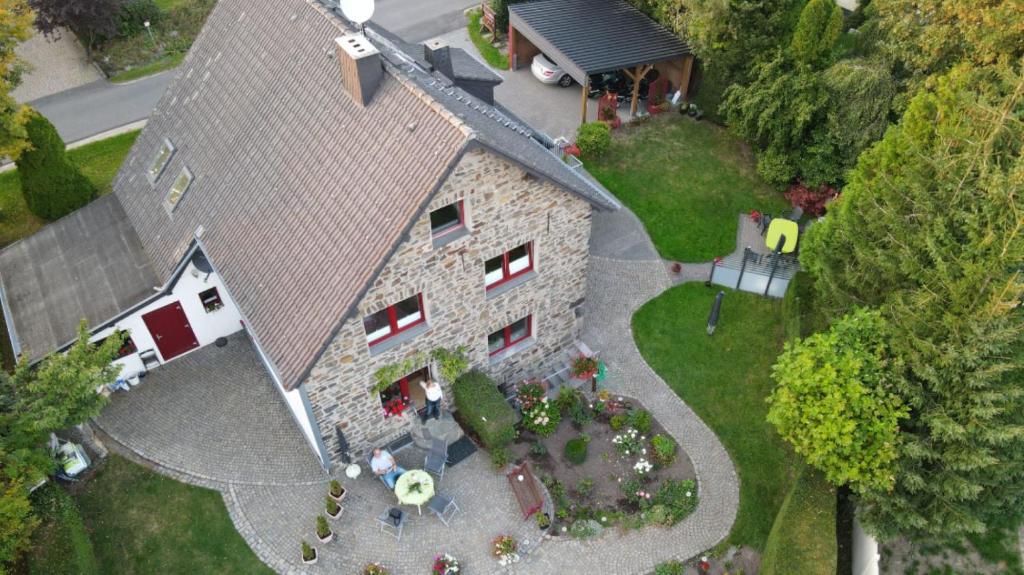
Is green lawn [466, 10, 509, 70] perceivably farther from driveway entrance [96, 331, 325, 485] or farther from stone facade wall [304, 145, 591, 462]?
driveway entrance [96, 331, 325, 485]

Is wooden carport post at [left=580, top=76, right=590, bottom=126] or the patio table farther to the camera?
wooden carport post at [left=580, top=76, right=590, bottom=126]

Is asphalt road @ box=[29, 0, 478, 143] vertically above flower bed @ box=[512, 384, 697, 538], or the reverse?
asphalt road @ box=[29, 0, 478, 143]

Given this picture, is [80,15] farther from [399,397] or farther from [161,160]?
[399,397]

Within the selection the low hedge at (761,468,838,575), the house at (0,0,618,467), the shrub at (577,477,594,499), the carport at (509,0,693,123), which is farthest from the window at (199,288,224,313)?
the carport at (509,0,693,123)

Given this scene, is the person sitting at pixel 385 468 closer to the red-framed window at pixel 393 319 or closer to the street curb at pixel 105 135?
Result: the red-framed window at pixel 393 319

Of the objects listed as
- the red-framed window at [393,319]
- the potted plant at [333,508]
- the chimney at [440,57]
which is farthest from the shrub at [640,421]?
the chimney at [440,57]

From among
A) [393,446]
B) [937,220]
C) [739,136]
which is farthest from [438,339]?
[739,136]
